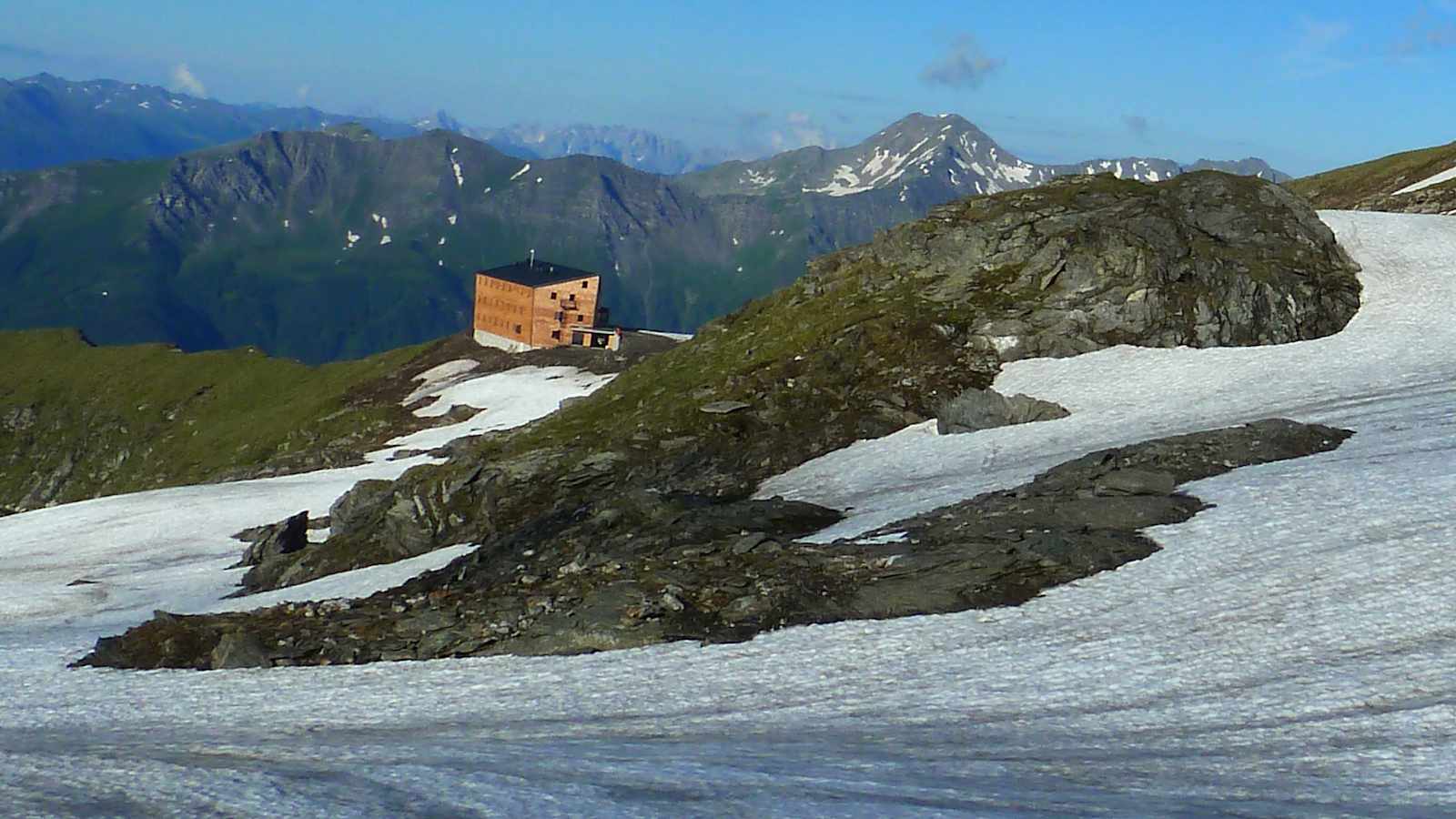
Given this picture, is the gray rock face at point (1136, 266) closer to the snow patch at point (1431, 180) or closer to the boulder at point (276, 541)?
the boulder at point (276, 541)

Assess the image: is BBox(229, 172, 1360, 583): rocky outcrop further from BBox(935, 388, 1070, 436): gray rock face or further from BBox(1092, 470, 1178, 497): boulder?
BBox(1092, 470, 1178, 497): boulder

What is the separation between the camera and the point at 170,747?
78.9ft

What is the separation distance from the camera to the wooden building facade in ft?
485

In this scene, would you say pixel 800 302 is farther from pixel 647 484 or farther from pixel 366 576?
pixel 366 576

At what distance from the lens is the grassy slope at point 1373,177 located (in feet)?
360

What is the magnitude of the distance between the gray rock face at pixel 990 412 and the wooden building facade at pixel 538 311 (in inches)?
3746

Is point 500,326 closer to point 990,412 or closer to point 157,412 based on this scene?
point 157,412

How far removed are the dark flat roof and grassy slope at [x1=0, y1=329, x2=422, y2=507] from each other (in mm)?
14971

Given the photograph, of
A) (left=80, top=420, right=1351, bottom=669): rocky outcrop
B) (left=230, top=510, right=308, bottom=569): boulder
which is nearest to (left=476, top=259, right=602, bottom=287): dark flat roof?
(left=230, top=510, right=308, bottom=569): boulder

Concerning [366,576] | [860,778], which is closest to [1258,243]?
[366,576]

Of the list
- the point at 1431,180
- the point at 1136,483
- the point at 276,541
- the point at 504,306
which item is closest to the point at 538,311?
the point at 504,306

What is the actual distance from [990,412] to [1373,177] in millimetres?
90691

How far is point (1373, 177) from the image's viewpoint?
4774 inches

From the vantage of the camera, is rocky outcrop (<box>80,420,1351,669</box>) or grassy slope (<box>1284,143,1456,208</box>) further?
grassy slope (<box>1284,143,1456,208</box>)
